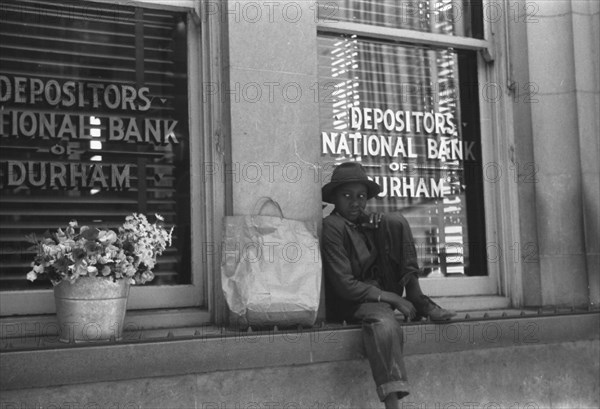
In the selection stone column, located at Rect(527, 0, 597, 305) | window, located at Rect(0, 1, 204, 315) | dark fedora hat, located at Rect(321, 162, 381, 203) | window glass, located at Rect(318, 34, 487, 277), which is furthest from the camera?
stone column, located at Rect(527, 0, 597, 305)

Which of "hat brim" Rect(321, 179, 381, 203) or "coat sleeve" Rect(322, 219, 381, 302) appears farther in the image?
"hat brim" Rect(321, 179, 381, 203)

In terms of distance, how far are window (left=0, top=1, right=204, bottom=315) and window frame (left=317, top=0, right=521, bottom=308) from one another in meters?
1.55

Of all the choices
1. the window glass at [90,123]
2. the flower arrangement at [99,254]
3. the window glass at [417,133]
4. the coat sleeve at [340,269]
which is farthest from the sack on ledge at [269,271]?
the window glass at [417,133]

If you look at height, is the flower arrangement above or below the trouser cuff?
above

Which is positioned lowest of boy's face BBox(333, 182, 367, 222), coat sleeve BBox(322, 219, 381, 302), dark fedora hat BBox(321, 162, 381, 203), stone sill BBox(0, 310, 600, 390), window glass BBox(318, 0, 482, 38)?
stone sill BBox(0, 310, 600, 390)

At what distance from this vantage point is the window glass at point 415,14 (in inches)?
251

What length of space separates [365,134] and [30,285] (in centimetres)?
288

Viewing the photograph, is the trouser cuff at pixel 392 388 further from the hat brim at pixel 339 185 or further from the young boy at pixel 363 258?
the hat brim at pixel 339 185

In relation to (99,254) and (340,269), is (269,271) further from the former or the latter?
(99,254)

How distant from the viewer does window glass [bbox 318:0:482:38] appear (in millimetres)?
6387

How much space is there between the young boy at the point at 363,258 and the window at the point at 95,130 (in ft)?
3.29

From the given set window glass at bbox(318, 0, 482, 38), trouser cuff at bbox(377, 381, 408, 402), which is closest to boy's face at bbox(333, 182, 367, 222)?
trouser cuff at bbox(377, 381, 408, 402)

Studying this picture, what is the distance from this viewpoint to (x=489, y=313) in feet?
20.2

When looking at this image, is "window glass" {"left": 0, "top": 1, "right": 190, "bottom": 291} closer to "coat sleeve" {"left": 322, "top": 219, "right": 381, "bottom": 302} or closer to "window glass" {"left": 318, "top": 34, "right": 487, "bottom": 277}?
"coat sleeve" {"left": 322, "top": 219, "right": 381, "bottom": 302}
